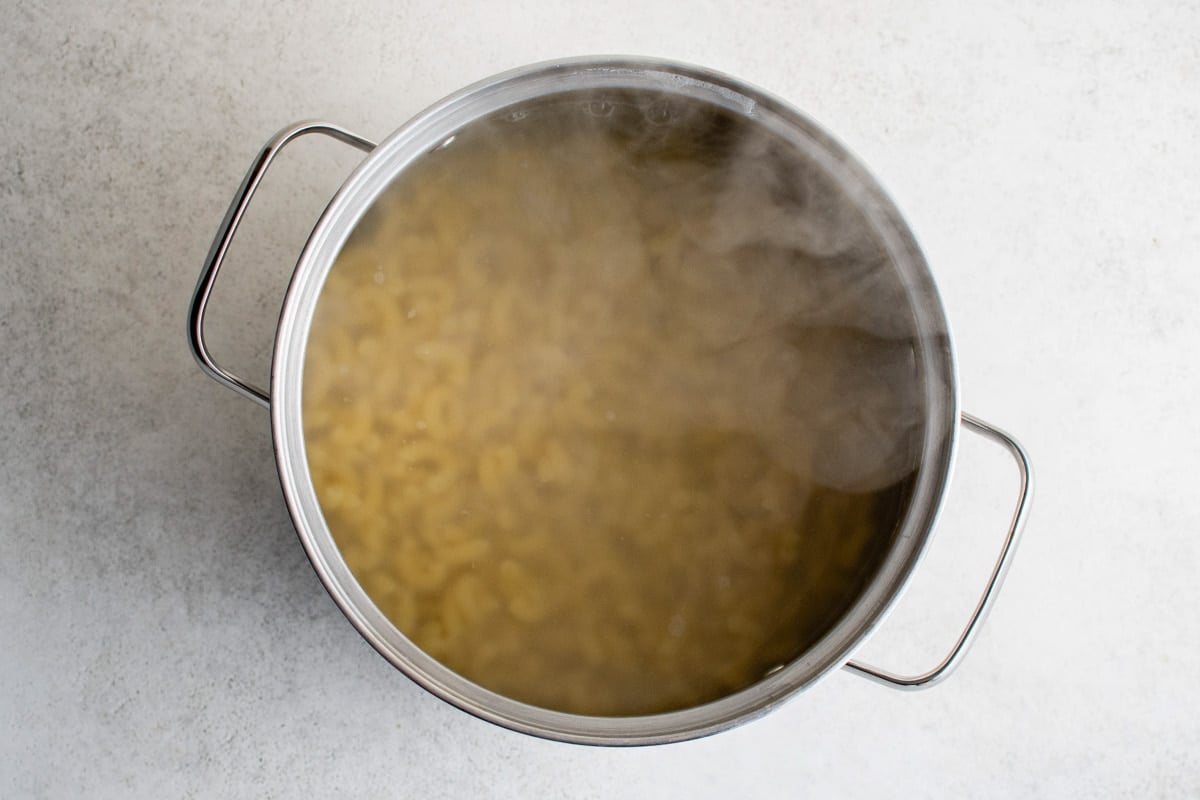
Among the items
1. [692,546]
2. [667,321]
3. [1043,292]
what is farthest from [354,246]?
[1043,292]

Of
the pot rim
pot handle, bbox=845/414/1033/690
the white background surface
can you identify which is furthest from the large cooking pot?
the white background surface

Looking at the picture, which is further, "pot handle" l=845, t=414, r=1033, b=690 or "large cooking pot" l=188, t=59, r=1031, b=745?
"pot handle" l=845, t=414, r=1033, b=690

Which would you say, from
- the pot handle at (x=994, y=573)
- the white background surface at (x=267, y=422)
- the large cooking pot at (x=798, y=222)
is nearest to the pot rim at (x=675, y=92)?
the large cooking pot at (x=798, y=222)

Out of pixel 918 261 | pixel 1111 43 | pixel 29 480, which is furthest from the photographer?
pixel 1111 43

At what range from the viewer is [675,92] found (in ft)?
2.91

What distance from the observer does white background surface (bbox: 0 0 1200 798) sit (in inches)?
42.1

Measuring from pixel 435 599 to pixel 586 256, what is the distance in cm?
38

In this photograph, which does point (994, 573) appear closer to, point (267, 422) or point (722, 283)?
point (722, 283)

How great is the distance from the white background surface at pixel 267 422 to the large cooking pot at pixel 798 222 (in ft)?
0.76

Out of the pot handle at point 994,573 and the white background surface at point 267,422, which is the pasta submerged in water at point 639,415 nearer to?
the pot handle at point 994,573

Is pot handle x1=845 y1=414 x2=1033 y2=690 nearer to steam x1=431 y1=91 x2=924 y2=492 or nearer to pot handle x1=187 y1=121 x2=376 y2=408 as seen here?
steam x1=431 y1=91 x2=924 y2=492

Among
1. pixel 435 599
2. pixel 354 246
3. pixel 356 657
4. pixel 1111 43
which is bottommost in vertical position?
pixel 356 657

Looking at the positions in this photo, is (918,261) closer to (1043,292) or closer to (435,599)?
(1043,292)

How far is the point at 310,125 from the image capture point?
2.92 ft
